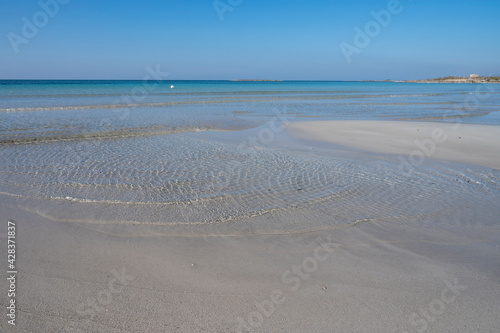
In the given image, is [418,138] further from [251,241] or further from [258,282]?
[258,282]

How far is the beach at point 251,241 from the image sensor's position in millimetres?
3424

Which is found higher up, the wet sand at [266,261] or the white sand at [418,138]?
the white sand at [418,138]

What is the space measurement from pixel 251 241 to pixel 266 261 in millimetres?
586

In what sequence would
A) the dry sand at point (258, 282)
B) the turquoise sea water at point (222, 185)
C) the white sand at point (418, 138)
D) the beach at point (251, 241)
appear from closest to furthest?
1. the dry sand at point (258, 282)
2. the beach at point (251, 241)
3. the turquoise sea water at point (222, 185)
4. the white sand at point (418, 138)

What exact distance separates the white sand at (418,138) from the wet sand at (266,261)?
385cm

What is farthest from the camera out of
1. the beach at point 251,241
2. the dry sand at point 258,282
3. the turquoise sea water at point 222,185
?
the turquoise sea water at point 222,185

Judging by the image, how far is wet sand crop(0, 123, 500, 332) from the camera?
3369mm

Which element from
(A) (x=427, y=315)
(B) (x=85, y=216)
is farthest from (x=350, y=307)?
(B) (x=85, y=216)

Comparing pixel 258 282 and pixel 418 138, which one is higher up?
pixel 418 138

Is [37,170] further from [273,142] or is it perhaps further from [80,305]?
[273,142]

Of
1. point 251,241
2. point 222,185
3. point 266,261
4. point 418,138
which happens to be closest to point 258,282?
point 266,261

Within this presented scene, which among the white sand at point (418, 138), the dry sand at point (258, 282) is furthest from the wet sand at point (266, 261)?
the white sand at point (418, 138)

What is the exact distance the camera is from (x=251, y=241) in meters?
4.92

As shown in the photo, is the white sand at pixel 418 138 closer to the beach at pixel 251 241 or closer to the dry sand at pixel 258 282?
the beach at pixel 251 241
